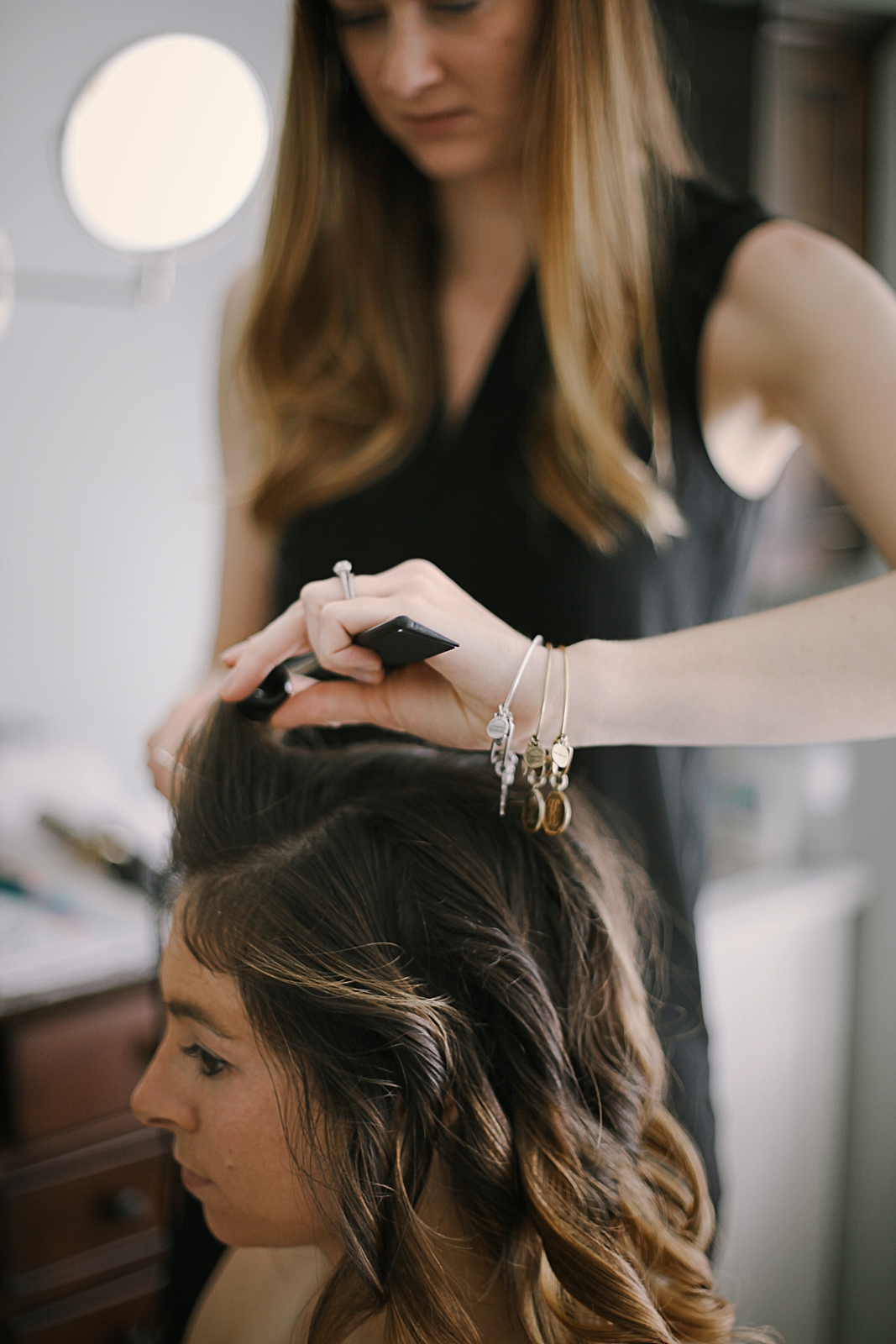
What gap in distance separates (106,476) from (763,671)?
114 centimetres

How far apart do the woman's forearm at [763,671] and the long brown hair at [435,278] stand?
0.15 m

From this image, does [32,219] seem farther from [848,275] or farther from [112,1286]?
[112,1286]

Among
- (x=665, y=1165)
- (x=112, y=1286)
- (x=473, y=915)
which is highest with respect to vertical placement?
Answer: (x=473, y=915)

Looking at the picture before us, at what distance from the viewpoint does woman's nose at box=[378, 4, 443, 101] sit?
1.81ft

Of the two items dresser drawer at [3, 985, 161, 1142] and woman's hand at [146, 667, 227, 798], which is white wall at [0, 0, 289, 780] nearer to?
dresser drawer at [3, 985, 161, 1142]

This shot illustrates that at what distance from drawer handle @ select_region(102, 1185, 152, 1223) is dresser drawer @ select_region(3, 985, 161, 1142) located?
0.31 ft

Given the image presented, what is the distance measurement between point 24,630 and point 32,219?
50 centimetres

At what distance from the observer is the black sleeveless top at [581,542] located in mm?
592

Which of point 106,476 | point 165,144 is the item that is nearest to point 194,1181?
point 165,144

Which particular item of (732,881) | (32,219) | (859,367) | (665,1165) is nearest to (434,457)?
(859,367)

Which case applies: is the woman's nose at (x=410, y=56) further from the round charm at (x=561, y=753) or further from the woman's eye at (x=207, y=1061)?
the woman's eye at (x=207, y=1061)

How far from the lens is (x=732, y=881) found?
1.58 metres

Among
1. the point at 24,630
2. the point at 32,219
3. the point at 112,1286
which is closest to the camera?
the point at 112,1286

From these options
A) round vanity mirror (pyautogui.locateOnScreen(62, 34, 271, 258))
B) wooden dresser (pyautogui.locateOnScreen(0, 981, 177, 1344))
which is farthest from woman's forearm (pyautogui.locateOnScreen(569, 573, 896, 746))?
wooden dresser (pyautogui.locateOnScreen(0, 981, 177, 1344))
